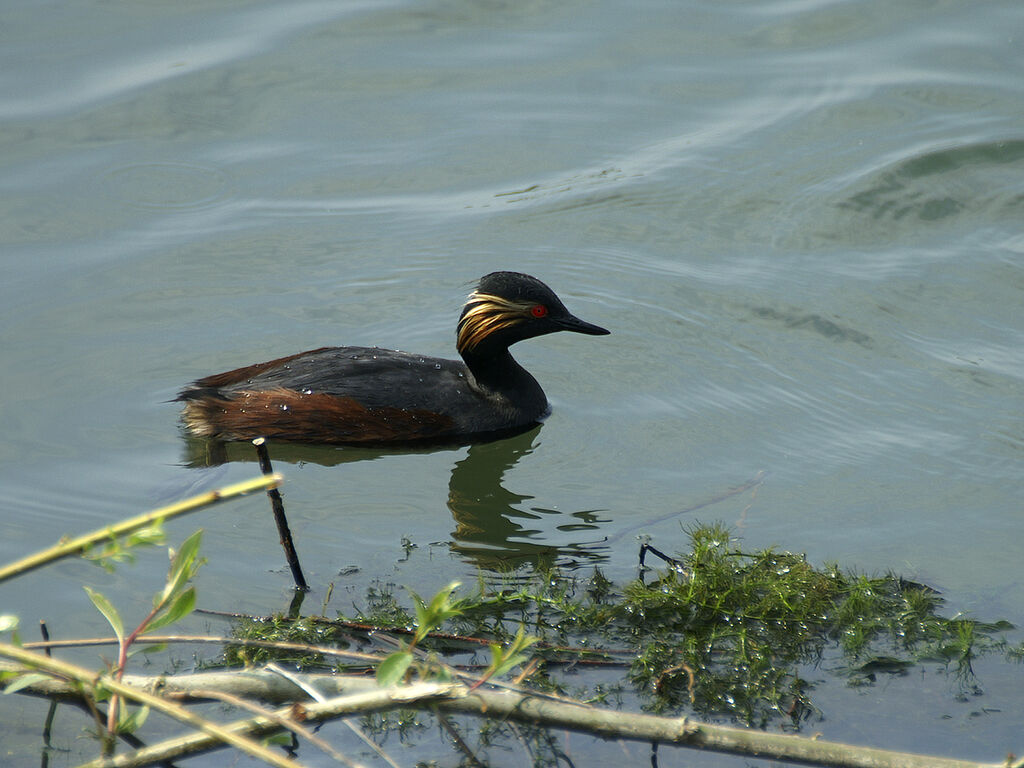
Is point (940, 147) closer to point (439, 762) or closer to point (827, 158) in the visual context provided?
point (827, 158)

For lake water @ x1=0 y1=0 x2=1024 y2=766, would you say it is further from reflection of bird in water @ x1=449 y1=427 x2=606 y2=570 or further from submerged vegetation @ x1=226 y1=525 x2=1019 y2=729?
submerged vegetation @ x1=226 y1=525 x2=1019 y2=729

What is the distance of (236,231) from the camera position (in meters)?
9.53

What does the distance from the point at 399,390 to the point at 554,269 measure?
2.22 meters

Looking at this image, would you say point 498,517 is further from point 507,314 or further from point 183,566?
point 183,566

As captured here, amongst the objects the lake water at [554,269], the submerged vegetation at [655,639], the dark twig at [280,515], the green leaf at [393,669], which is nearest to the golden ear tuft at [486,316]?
the lake water at [554,269]

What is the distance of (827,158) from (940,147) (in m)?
0.95

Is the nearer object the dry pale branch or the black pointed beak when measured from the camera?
the dry pale branch

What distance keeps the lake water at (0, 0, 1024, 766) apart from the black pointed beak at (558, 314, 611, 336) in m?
0.41

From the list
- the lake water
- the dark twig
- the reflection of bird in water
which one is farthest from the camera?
Answer: the lake water

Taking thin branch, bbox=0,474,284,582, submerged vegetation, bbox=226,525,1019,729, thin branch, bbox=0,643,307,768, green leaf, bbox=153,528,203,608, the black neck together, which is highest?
thin branch, bbox=0,474,284,582

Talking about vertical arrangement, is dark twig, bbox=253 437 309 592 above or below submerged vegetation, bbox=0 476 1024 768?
above

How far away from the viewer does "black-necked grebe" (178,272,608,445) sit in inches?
292

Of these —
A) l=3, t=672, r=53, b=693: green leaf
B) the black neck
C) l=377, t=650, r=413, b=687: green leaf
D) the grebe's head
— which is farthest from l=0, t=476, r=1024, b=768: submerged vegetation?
the grebe's head

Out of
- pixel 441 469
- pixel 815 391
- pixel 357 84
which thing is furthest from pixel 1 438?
pixel 357 84
